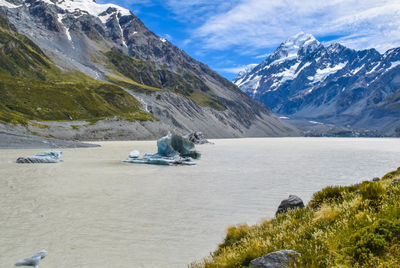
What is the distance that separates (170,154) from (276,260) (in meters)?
46.8

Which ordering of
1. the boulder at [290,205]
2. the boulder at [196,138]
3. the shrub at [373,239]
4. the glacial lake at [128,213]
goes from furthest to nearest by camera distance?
1. the boulder at [196,138]
2. the boulder at [290,205]
3. the glacial lake at [128,213]
4. the shrub at [373,239]

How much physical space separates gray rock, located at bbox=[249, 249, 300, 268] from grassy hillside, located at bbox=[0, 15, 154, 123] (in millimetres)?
113406

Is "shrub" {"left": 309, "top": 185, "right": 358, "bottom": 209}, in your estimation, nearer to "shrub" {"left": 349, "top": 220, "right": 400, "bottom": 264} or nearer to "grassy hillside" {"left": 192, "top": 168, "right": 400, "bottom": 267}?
"grassy hillside" {"left": 192, "top": 168, "right": 400, "bottom": 267}

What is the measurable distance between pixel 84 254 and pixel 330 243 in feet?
29.0

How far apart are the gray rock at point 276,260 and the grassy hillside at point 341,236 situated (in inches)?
9.3

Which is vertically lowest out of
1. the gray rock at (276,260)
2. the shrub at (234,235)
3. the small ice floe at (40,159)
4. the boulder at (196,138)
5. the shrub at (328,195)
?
the shrub at (234,235)

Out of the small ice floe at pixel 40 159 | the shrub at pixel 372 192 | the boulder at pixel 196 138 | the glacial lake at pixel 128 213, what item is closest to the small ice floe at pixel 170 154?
the small ice floe at pixel 40 159

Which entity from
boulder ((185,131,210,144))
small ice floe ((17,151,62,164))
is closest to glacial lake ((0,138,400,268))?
small ice floe ((17,151,62,164))

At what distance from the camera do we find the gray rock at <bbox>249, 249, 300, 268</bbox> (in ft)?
23.9

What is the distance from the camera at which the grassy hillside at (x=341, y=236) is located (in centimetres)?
676

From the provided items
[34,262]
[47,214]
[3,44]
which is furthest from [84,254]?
[3,44]

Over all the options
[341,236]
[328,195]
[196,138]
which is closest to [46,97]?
[196,138]

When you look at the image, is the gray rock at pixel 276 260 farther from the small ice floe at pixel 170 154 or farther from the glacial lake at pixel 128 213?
the small ice floe at pixel 170 154

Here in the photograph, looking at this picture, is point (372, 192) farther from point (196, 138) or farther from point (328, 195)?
point (196, 138)
